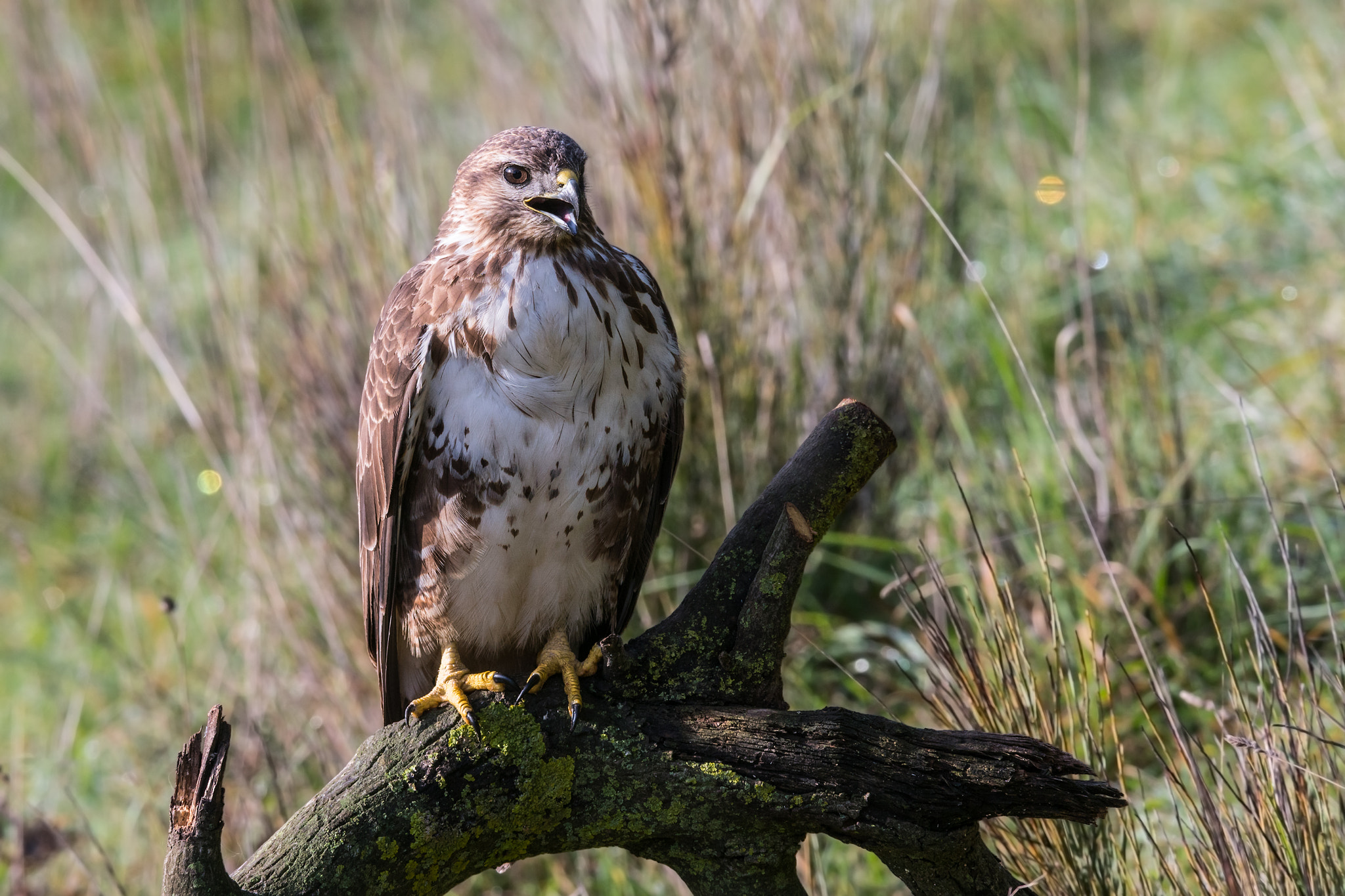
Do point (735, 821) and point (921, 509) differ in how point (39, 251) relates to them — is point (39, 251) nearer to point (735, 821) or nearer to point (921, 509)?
point (921, 509)

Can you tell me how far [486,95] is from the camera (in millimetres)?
4133

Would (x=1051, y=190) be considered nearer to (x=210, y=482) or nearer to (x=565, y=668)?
(x=565, y=668)

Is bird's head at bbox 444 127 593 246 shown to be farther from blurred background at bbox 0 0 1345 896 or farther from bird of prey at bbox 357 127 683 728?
blurred background at bbox 0 0 1345 896

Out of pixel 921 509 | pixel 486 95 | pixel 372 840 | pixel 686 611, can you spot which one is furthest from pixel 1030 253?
pixel 372 840

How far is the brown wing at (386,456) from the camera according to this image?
7.53 feet

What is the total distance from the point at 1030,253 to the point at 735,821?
349 centimetres

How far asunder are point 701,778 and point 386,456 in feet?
3.00

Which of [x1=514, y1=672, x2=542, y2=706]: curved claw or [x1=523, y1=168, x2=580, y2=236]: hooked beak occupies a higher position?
[x1=523, y1=168, x2=580, y2=236]: hooked beak

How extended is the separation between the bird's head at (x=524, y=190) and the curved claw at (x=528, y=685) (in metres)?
0.79

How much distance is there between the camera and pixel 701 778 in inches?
73.1

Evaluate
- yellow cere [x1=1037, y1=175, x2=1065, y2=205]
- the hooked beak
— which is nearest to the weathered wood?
the hooked beak

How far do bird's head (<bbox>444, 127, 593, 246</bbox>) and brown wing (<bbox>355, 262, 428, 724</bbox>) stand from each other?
16 cm

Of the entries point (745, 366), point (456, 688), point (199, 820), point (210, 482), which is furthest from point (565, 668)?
point (210, 482)

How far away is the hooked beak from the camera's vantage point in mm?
2268
